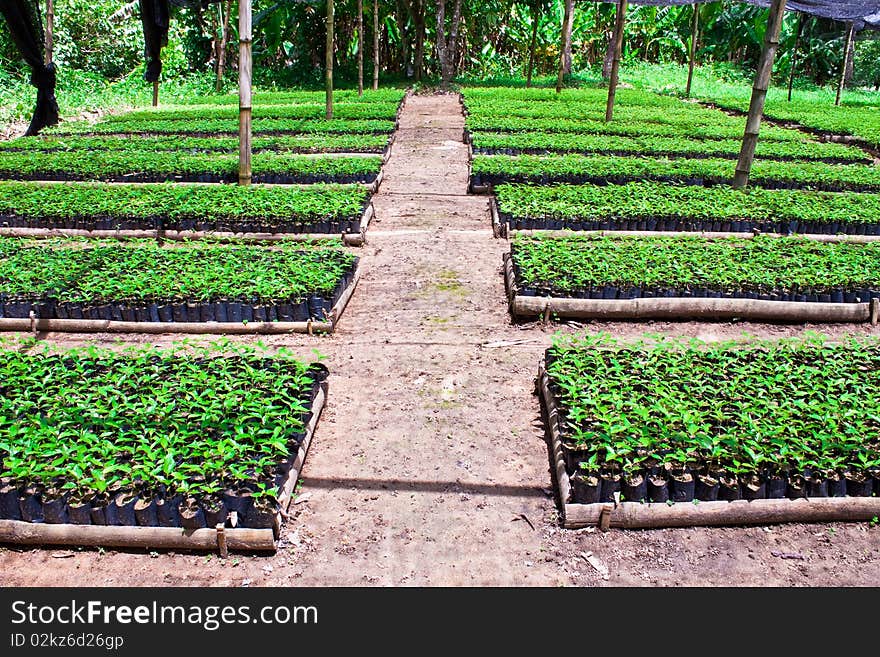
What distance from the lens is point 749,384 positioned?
5.25 metres

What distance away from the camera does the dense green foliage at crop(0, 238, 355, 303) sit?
22.3 feet

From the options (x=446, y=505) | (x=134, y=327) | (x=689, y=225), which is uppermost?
(x=689, y=225)

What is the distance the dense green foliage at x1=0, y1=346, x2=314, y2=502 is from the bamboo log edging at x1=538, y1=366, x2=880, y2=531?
1858 mm

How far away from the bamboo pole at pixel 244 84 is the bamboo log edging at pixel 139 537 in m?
7.43

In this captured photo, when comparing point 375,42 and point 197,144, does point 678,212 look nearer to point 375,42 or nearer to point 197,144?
point 197,144

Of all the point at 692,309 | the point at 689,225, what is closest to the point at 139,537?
the point at 692,309

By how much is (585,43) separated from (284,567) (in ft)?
125

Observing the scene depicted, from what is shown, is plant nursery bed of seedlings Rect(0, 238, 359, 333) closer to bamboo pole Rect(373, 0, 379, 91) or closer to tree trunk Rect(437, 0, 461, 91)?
bamboo pole Rect(373, 0, 379, 91)

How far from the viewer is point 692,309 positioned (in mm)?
7234

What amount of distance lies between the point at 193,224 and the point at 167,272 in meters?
2.40

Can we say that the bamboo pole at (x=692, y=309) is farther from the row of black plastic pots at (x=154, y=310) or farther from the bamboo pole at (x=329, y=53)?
the bamboo pole at (x=329, y=53)

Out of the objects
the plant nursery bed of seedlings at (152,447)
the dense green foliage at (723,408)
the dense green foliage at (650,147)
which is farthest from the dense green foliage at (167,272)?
the dense green foliage at (650,147)

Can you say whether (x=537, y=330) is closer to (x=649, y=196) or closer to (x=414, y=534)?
(x=414, y=534)

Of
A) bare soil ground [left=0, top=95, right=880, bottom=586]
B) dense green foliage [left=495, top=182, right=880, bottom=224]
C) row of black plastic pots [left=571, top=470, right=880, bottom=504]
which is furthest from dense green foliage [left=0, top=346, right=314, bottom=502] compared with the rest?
dense green foliage [left=495, top=182, right=880, bottom=224]
